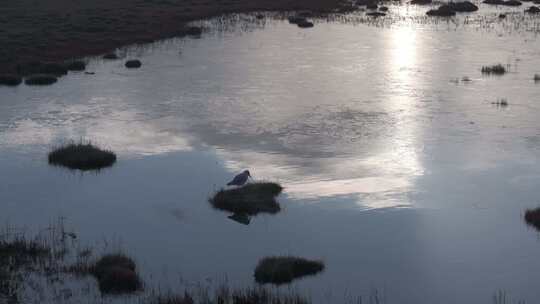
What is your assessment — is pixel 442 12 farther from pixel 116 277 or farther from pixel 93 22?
pixel 116 277

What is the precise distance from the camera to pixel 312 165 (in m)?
20.7

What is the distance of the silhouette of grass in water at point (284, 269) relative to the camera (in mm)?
13750

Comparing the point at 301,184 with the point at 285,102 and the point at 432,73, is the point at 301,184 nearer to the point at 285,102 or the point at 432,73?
the point at 285,102

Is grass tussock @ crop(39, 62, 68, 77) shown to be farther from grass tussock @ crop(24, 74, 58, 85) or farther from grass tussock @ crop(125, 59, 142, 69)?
grass tussock @ crop(125, 59, 142, 69)

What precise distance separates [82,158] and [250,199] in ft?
18.8

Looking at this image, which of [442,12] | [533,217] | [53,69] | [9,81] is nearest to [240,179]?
[533,217]

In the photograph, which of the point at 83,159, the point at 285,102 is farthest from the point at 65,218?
the point at 285,102

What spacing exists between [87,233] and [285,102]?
520 inches

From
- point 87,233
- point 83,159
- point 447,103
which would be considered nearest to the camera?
point 87,233

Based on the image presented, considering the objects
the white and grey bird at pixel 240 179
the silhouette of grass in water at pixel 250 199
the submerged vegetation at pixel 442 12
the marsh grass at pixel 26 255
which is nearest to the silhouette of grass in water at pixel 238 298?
the marsh grass at pixel 26 255

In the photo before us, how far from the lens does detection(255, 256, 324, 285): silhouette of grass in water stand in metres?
13.8

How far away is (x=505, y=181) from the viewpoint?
19406 millimetres

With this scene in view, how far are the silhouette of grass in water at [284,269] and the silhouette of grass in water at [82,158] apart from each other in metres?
8.30

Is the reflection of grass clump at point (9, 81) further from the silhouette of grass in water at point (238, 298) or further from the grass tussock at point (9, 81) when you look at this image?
the silhouette of grass in water at point (238, 298)
